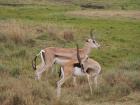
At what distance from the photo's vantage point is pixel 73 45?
21.9 metres

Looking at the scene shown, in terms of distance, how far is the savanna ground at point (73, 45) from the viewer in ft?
37.0

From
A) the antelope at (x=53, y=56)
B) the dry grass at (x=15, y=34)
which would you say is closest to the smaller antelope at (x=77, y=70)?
the antelope at (x=53, y=56)

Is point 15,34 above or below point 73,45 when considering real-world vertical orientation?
above

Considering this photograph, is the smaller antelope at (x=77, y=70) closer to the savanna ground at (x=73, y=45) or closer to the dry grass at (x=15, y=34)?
the savanna ground at (x=73, y=45)

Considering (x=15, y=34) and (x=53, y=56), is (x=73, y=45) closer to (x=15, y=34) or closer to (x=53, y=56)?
(x=15, y=34)

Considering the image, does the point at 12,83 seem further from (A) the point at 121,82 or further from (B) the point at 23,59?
(B) the point at 23,59

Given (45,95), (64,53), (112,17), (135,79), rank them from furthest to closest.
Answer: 1. (112,17)
2. (64,53)
3. (135,79)
4. (45,95)

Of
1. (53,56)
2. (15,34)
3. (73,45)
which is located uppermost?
(53,56)

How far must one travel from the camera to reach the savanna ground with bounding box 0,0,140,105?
11.3 meters

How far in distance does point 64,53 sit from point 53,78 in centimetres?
91

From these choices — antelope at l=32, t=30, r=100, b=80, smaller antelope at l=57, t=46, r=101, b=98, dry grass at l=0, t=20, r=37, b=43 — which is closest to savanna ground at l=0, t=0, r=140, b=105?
dry grass at l=0, t=20, r=37, b=43

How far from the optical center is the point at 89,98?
→ 12.7 m

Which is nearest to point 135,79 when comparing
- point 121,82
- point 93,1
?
point 121,82

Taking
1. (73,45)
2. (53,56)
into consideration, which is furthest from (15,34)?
(53,56)
